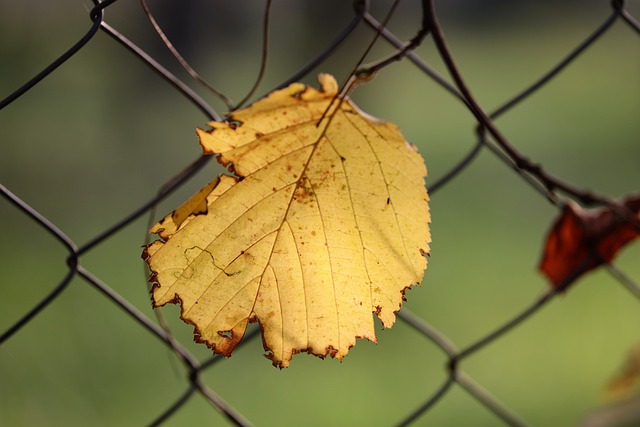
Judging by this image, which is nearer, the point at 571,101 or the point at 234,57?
the point at 571,101

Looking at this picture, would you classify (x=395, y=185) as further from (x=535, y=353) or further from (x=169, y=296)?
(x=535, y=353)

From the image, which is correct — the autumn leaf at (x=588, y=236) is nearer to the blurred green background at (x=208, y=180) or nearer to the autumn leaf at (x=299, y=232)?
the blurred green background at (x=208, y=180)

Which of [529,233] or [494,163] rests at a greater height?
[494,163]

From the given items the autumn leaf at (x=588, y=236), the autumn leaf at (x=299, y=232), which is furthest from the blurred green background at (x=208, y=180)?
the autumn leaf at (x=299, y=232)

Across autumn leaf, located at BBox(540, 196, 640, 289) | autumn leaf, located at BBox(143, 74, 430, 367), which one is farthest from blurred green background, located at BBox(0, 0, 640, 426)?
autumn leaf, located at BBox(143, 74, 430, 367)

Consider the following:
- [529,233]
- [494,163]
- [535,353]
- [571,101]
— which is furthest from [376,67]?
[571,101]

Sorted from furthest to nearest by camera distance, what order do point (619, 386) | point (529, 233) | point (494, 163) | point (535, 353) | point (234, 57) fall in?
point (234, 57) → point (494, 163) → point (529, 233) → point (535, 353) → point (619, 386)

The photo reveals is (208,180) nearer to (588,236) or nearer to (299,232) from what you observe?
(588,236)
